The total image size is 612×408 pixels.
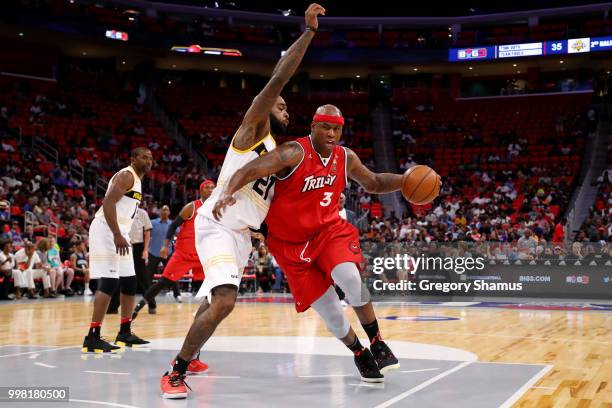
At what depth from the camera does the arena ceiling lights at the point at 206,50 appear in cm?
2888

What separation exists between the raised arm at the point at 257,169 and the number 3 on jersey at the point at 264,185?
0.19m

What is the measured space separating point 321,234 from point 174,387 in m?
1.36

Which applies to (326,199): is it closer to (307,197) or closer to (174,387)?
(307,197)

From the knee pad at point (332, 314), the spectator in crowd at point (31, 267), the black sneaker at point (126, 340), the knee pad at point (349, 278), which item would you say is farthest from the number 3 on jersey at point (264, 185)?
the spectator in crowd at point (31, 267)

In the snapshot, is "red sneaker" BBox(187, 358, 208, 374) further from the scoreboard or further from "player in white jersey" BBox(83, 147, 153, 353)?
the scoreboard

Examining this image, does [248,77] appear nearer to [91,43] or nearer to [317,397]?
[91,43]

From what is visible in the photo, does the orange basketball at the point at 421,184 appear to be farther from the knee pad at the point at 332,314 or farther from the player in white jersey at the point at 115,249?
the player in white jersey at the point at 115,249

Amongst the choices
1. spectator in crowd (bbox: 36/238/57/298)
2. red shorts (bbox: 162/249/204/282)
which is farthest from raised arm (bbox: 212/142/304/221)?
spectator in crowd (bbox: 36/238/57/298)

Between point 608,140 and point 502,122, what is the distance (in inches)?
169

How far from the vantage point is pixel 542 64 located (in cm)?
3144

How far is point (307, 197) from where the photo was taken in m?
4.82

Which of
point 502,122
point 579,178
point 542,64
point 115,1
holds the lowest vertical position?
point 579,178

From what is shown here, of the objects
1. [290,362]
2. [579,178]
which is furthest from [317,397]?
[579,178]

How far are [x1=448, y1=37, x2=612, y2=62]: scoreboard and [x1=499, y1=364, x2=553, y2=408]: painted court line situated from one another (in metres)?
25.3
